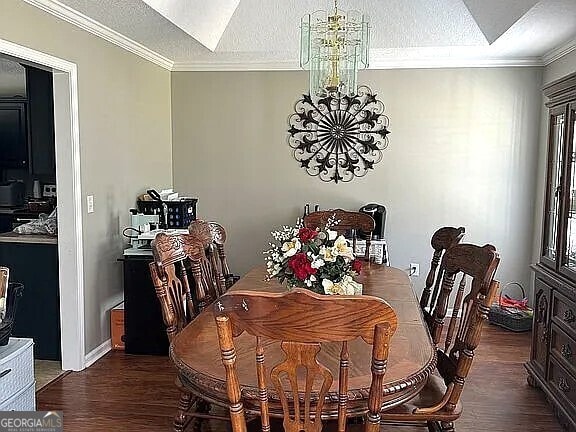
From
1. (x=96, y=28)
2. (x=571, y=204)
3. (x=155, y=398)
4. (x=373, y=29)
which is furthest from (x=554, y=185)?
(x=96, y=28)

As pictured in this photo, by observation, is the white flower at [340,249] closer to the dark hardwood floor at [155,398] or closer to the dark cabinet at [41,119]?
the dark hardwood floor at [155,398]

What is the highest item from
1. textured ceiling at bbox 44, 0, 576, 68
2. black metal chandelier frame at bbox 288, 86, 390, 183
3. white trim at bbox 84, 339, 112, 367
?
textured ceiling at bbox 44, 0, 576, 68

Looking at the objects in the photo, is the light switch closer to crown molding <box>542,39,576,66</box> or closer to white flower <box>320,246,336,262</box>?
white flower <box>320,246,336,262</box>

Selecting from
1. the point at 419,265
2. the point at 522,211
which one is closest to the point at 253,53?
the point at 419,265

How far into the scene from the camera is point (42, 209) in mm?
6031

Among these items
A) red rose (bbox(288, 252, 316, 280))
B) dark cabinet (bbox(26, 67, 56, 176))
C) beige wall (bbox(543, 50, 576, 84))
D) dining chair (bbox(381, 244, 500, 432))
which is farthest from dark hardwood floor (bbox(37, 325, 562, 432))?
beige wall (bbox(543, 50, 576, 84))

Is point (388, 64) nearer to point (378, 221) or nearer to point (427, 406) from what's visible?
point (378, 221)

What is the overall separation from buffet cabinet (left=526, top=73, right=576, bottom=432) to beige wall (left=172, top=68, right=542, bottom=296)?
1682 millimetres

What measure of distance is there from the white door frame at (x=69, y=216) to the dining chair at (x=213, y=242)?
1.10 m

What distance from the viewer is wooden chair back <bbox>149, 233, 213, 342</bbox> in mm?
2428

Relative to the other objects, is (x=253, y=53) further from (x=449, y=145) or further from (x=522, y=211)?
(x=522, y=211)

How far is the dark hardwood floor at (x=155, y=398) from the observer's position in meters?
3.24

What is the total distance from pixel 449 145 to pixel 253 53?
6.54ft

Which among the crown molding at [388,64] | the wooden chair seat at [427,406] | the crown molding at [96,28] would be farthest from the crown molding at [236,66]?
the wooden chair seat at [427,406]
